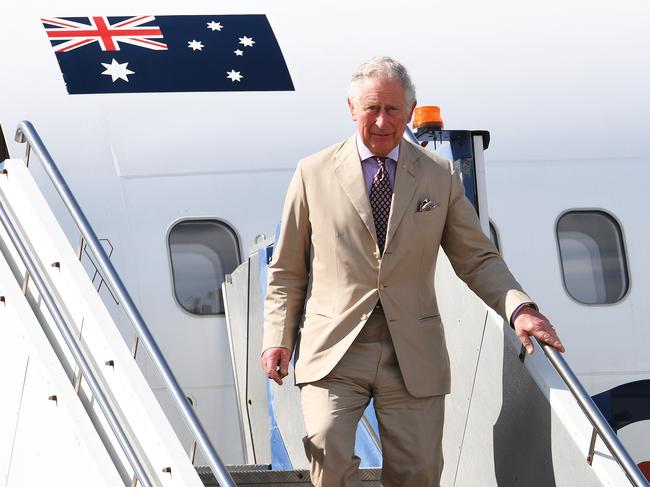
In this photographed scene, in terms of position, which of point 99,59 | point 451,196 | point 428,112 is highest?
point 99,59

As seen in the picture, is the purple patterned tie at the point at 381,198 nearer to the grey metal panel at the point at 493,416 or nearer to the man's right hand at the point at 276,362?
the man's right hand at the point at 276,362

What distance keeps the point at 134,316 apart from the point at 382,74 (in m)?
1.22

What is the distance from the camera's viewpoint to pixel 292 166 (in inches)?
291

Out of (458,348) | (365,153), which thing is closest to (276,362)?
(365,153)

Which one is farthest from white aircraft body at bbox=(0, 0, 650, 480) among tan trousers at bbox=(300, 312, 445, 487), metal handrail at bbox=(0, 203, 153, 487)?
tan trousers at bbox=(300, 312, 445, 487)

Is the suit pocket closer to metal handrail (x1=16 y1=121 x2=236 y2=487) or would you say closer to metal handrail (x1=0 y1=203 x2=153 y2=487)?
metal handrail (x1=16 y1=121 x2=236 y2=487)

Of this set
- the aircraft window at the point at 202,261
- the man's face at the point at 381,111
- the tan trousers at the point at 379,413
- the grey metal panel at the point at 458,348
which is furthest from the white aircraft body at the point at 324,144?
the man's face at the point at 381,111

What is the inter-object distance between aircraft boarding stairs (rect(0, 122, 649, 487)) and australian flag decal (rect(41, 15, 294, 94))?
8.37 feet

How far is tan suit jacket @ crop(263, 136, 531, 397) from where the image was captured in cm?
362

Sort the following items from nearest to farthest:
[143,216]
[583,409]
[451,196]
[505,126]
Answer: [583,409], [451,196], [143,216], [505,126]

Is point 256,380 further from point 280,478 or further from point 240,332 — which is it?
point 280,478

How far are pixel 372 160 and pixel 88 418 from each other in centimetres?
126

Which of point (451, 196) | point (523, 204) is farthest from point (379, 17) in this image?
point (451, 196)

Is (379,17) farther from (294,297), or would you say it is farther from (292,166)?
(294,297)
